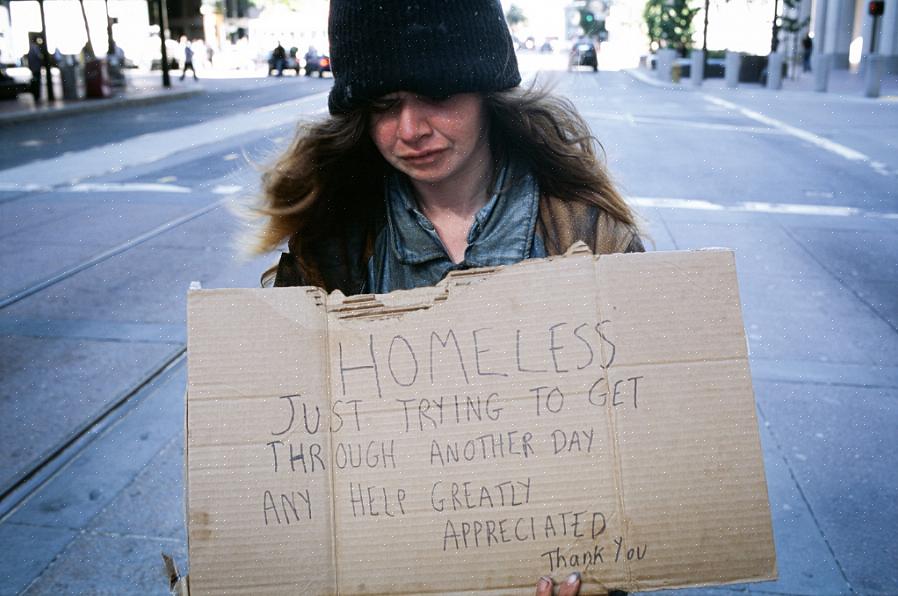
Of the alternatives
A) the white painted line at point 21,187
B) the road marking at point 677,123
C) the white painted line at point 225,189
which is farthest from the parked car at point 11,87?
the white painted line at point 225,189

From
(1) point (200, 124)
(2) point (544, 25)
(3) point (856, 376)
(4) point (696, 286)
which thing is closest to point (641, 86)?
(1) point (200, 124)

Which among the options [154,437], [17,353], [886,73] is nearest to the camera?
[154,437]

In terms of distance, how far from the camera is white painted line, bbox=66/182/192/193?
33.4 feet

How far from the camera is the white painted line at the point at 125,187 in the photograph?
1019cm

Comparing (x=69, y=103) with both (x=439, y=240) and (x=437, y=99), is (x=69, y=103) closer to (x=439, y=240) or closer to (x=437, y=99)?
(x=439, y=240)

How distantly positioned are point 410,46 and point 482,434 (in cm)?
73

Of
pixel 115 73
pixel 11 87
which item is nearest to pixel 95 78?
pixel 11 87

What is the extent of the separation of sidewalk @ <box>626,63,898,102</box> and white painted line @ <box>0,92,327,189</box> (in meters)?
15.8

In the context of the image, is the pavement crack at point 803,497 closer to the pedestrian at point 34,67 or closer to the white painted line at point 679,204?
the white painted line at point 679,204

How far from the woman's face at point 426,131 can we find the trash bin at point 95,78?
26269 mm

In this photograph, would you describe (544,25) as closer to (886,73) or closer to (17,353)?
(886,73)

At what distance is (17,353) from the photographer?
5055mm

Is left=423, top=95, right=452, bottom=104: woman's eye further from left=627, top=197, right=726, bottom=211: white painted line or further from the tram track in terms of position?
left=627, top=197, right=726, bottom=211: white painted line

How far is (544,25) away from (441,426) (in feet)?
435
